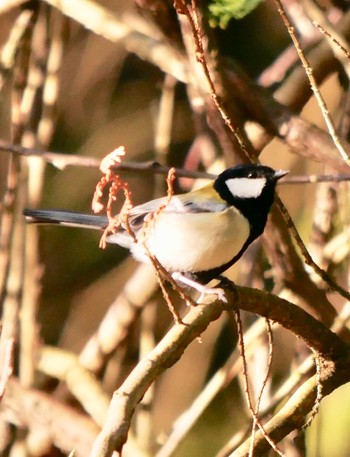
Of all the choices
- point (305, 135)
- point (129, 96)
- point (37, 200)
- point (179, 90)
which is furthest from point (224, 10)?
point (129, 96)

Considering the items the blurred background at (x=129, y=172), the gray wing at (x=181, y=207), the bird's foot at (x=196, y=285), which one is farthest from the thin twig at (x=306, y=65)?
the gray wing at (x=181, y=207)

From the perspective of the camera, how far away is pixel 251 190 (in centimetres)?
208

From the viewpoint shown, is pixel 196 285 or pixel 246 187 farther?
pixel 246 187

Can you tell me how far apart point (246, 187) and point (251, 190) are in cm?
1

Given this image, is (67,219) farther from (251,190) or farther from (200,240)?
(251,190)

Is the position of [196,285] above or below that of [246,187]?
below

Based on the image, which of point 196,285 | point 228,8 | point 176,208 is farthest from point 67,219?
point 228,8

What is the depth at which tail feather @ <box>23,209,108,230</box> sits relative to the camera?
81.2 inches

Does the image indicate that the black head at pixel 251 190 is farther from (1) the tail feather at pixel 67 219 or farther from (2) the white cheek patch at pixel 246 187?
(1) the tail feather at pixel 67 219

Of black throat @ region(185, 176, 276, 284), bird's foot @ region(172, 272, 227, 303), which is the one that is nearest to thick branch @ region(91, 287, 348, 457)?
bird's foot @ region(172, 272, 227, 303)

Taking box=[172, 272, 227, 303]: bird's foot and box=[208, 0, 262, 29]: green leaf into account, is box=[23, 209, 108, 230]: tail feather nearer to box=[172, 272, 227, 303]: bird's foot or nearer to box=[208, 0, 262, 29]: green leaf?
box=[172, 272, 227, 303]: bird's foot

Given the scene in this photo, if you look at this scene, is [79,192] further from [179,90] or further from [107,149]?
[179,90]

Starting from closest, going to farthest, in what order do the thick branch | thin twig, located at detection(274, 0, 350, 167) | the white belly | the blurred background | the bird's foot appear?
the thick branch
thin twig, located at detection(274, 0, 350, 167)
the bird's foot
the white belly
the blurred background

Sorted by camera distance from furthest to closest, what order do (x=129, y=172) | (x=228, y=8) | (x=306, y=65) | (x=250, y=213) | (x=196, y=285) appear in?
1. (x=129, y=172)
2. (x=250, y=213)
3. (x=196, y=285)
4. (x=228, y=8)
5. (x=306, y=65)
